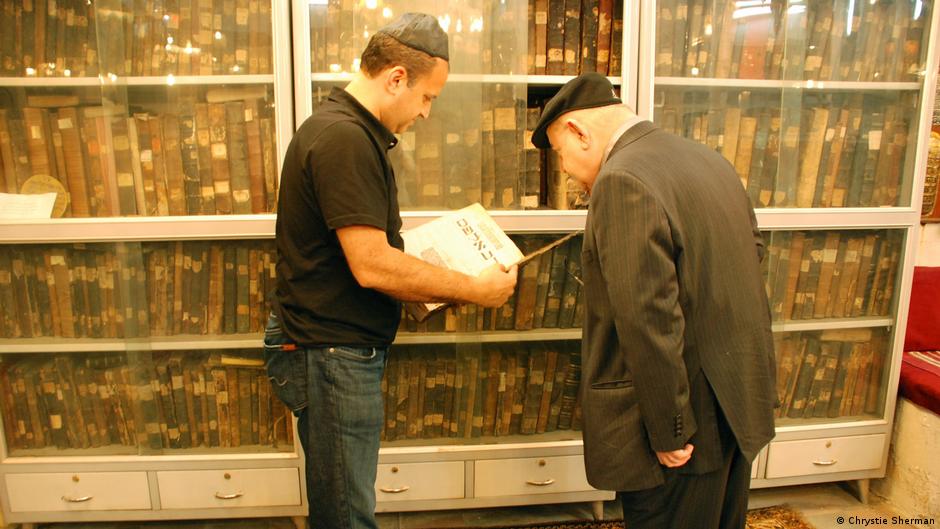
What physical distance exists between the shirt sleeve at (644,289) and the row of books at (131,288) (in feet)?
4.09

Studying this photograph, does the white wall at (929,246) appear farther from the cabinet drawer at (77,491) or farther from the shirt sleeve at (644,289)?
the cabinet drawer at (77,491)

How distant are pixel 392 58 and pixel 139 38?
105 cm

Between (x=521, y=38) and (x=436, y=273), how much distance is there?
0.97 metres

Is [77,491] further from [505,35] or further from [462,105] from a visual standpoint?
[505,35]

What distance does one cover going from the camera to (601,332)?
1.13m

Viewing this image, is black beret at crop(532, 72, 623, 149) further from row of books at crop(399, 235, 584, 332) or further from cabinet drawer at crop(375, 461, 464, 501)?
cabinet drawer at crop(375, 461, 464, 501)

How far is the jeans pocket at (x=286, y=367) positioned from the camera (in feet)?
4.17

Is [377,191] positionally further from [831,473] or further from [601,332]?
[831,473]

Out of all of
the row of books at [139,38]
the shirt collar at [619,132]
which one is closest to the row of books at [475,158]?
the row of books at [139,38]

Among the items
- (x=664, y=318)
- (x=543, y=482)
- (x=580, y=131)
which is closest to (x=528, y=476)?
(x=543, y=482)

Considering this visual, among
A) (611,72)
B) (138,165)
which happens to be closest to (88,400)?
(138,165)

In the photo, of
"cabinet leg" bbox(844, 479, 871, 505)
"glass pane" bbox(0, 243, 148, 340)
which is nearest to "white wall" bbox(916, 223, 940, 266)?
"cabinet leg" bbox(844, 479, 871, 505)

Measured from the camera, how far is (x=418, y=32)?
1.21 metres

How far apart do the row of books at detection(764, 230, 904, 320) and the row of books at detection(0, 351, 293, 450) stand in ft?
6.16
